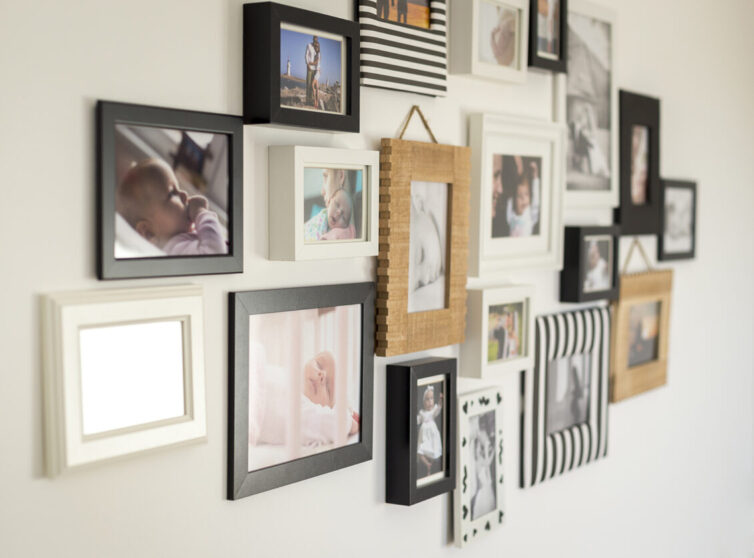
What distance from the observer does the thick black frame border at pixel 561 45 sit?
1837 mm

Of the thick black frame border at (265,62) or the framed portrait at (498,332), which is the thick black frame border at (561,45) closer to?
the framed portrait at (498,332)

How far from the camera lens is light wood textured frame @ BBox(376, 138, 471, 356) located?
4.85 ft

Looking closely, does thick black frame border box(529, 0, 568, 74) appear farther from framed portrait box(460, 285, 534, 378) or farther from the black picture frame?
the black picture frame

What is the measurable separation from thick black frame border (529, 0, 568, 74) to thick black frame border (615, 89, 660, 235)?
14.6 inches

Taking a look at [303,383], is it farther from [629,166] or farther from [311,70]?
[629,166]

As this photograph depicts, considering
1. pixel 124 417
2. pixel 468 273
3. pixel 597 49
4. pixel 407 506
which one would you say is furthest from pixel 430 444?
pixel 597 49

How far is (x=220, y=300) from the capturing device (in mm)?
1229

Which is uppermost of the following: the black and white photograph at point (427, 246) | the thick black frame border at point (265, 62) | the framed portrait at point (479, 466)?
the thick black frame border at point (265, 62)

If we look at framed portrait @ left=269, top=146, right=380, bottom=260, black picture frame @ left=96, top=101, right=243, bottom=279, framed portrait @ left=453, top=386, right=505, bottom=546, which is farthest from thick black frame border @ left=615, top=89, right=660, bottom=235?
black picture frame @ left=96, top=101, right=243, bottom=279

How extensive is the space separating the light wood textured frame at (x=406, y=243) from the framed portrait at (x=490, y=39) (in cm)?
17

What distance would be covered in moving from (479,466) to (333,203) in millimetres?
692

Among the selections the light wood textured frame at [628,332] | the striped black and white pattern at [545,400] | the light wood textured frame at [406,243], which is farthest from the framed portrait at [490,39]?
the light wood textured frame at [628,332]

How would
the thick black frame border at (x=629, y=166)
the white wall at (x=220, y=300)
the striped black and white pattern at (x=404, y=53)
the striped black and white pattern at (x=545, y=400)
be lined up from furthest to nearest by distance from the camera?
the thick black frame border at (x=629, y=166) → the striped black and white pattern at (x=545, y=400) → the striped black and white pattern at (x=404, y=53) → the white wall at (x=220, y=300)

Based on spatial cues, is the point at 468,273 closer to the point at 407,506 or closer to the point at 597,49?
the point at 407,506
